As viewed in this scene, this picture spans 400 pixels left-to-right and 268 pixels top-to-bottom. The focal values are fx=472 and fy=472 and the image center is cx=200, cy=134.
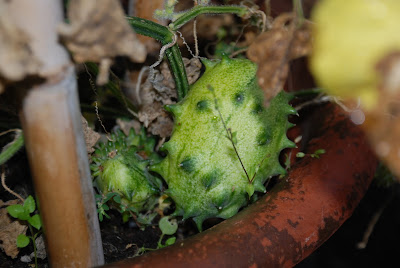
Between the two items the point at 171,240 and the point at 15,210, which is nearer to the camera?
the point at 15,210

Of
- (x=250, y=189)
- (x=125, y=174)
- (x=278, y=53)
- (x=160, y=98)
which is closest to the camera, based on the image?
(x=278, y=53)

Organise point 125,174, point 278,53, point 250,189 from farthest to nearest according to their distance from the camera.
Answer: point 125,174, point 250,189, point 278,53

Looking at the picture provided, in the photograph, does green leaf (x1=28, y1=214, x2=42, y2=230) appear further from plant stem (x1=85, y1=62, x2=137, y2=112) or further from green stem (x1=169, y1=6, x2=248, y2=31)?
green stem (x1=169, y1=6, x2=248, y2=31)

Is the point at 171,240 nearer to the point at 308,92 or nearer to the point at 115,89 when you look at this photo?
the point at 115,89

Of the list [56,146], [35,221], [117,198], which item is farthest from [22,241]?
[56,146]

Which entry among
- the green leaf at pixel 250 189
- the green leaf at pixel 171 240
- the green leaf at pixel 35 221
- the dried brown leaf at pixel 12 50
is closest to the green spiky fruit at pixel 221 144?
the green leaf at pixel 250 189

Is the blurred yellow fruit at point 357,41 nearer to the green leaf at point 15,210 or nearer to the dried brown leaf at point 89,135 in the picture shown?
Result: the dried brown leaf at point 89,135

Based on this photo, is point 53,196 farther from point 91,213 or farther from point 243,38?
point 243,38

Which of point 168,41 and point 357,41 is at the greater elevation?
point 357,41

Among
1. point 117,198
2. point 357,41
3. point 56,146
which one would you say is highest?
point 357,41
